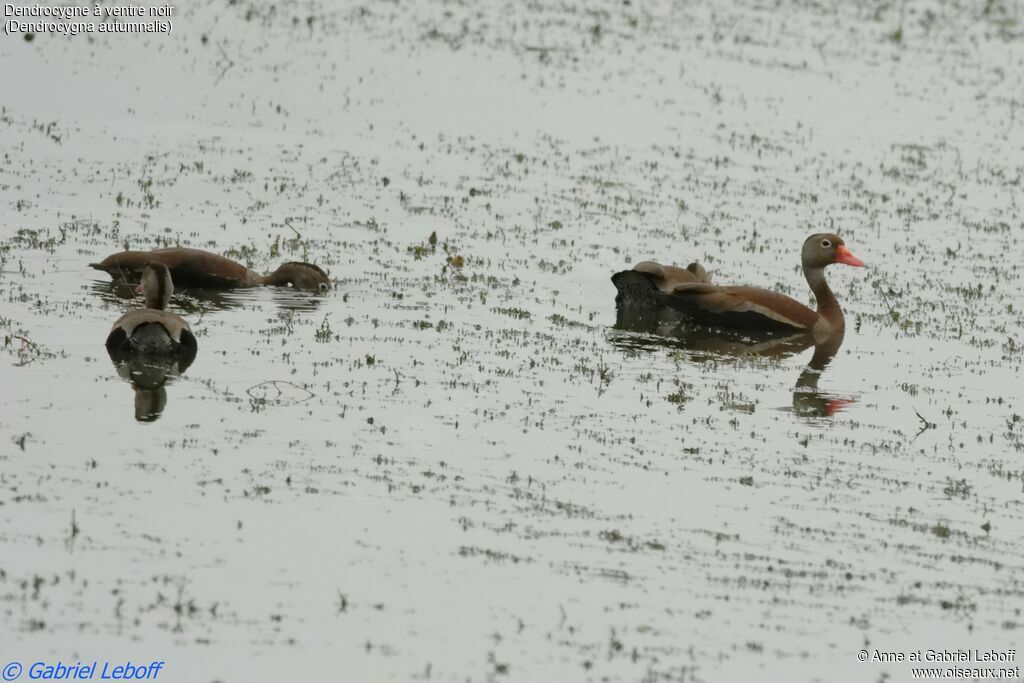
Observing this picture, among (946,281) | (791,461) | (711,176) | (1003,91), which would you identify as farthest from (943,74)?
(791,461)

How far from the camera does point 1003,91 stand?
2877cm

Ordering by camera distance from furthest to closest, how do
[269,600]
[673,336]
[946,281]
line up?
[946,281]
[673,336]
[269,600]

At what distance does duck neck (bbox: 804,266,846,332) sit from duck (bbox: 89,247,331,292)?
181 inches

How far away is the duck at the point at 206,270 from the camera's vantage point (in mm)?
14047

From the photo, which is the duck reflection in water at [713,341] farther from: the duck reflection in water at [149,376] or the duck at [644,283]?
the duck reflection in water at [149,376]

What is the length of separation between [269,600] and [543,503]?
2.09m

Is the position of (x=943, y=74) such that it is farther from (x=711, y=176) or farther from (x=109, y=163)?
(x=109, y=163)

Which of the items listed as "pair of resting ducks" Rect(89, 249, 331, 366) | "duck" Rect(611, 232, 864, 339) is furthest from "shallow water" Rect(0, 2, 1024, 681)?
"duck" Rect(611, 232, 864, 339)
